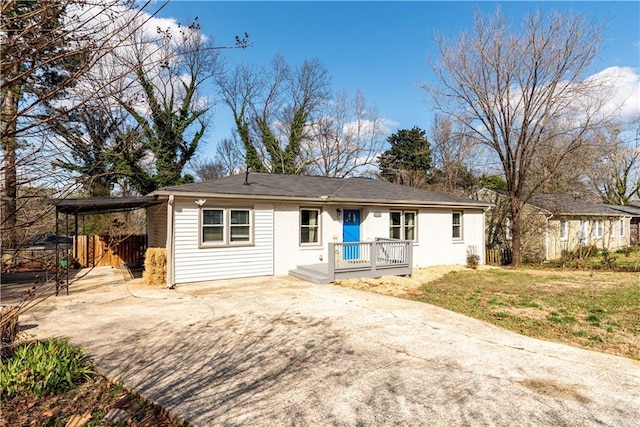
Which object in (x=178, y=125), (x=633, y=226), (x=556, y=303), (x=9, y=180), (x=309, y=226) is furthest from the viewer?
(x=633, y=226)

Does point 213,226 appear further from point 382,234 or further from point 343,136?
point 343,136

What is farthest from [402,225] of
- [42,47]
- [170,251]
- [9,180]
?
[42,47]

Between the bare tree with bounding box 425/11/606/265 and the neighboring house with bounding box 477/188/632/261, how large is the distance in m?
2.77

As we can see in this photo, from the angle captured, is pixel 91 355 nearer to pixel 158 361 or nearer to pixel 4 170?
pixel 158 361

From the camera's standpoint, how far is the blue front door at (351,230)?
40.4 ft

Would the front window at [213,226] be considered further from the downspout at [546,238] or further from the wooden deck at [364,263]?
the downspout at [546,238]

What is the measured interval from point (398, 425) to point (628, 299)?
8.78 m

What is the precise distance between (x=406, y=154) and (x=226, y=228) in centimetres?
2738

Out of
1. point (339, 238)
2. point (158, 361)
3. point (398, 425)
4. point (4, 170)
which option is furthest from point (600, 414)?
point (339, 238)

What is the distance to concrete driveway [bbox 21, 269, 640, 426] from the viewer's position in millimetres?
3330

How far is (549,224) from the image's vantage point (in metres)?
18.2

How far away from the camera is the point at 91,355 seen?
4684mm

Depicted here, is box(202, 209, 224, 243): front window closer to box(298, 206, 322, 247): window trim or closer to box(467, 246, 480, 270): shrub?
box(298, 206, 322, 247): window trim

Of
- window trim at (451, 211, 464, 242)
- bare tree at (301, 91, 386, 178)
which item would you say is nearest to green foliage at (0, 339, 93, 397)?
window trim at (451, 211, 464, 242)
